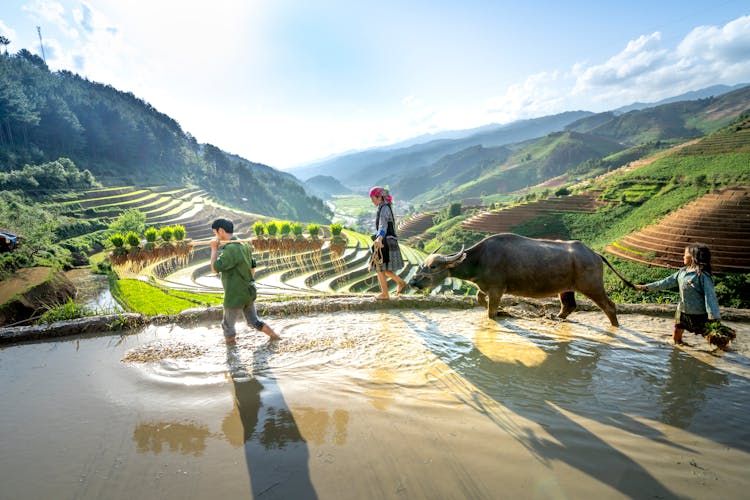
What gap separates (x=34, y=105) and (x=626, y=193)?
83.6 meters

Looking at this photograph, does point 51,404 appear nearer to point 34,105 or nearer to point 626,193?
point 626,193

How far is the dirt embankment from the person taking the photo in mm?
7891

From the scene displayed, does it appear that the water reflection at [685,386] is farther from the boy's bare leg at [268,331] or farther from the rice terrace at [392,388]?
the boy's bare leg at [268,331]

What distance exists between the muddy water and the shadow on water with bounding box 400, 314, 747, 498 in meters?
0.02

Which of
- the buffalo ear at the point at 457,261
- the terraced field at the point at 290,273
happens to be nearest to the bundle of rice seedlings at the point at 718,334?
the buffalo ear at the point at 457,261

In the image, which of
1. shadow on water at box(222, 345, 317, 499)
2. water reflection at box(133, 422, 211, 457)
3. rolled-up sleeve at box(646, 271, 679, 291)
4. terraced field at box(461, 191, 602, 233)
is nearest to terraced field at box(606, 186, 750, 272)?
terraced field at box(461, 191, 602, 233)

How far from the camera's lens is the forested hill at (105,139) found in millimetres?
49906

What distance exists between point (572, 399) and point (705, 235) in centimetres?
2669

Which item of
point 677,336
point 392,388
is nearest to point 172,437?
point 392,388

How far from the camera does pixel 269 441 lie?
104 inches

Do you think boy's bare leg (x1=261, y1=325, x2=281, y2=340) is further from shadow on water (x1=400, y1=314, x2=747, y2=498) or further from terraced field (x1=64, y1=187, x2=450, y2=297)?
terraced field (x1=64, y1=187, x2=450, y2=297)

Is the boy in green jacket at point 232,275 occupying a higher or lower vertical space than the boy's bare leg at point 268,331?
higher

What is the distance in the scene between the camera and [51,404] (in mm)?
3242

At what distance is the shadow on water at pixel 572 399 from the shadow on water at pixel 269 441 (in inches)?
63.3
